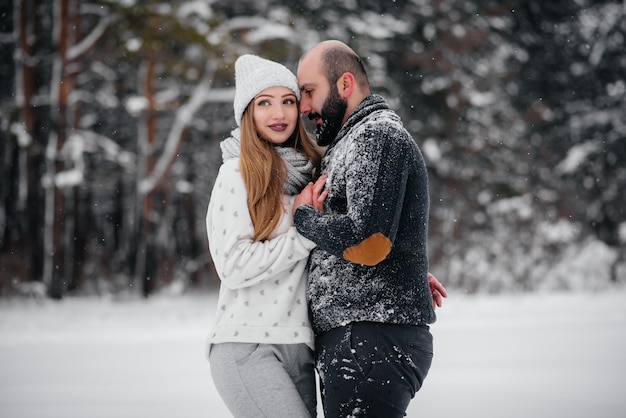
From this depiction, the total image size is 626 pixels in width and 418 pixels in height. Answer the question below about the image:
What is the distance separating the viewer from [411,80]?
54.8 ft

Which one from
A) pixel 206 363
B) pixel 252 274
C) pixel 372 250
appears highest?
pixel 372 250

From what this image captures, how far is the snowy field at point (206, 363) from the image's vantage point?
19.8 ft

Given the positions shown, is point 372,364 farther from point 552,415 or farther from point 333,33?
point 333,33

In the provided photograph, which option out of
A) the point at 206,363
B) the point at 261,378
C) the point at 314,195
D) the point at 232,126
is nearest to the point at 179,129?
the point at 232,126

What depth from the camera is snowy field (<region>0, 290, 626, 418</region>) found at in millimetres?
6031

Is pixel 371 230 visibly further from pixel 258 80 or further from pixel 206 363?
pixel 206 363

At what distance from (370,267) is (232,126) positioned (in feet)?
44.4

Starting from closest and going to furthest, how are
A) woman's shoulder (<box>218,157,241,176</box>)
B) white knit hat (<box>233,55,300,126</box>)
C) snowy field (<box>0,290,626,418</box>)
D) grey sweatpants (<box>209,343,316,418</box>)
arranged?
grey sweatpants (<box>209,343,316,418</box>) < woman's shoulder (<box>218,157,241,176</box>) < white knit hat (<box>233,55,300,126</box>) < snowy field (<box>0,290,626,418</box>)

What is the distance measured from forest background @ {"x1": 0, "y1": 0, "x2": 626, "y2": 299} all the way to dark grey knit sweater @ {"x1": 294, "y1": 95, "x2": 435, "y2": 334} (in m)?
11.1

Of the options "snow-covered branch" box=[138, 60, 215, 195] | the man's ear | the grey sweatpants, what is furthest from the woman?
"snow-covered branch" box=[138, 60, 215, 195]

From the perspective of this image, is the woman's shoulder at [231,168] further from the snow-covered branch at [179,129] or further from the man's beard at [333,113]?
the snow-covered branch at [179,129]

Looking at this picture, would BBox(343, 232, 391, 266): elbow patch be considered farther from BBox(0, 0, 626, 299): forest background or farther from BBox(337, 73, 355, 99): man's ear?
BBox(0, 0, 626, 299): forest background

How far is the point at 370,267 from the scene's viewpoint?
95.5 inches

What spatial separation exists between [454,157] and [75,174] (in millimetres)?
8950
